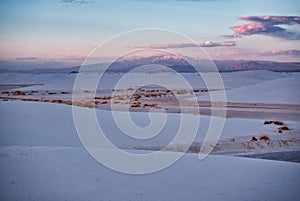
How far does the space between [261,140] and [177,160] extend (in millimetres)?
4099

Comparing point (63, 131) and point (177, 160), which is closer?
point (177, 160)

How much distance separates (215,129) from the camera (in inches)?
502

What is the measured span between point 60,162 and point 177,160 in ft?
7.67

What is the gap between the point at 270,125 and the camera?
13.7 meters

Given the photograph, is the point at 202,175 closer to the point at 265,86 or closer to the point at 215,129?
the point at 215,129

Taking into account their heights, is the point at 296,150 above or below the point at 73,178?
below

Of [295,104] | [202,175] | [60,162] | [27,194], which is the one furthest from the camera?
[295,104]

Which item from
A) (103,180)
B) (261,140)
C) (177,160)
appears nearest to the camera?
(103,180)

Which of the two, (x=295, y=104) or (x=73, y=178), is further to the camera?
(x=295, y=104)

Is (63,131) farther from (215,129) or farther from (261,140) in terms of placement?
(261,140)

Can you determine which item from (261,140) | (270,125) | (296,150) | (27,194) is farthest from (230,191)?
(270,125)

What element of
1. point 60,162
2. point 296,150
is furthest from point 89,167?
point 296,150

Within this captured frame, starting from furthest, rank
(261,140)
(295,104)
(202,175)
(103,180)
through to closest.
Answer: (295,104)
(261,140)
(202,175)
(103,180)

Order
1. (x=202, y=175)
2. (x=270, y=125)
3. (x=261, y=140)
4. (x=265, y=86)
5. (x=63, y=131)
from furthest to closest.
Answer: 1. (x=265, y=86)
2. (x=270, y=125)
3. (x=63, y=131)
4. (x=261, y=140)
5. (x=202, y=175)
